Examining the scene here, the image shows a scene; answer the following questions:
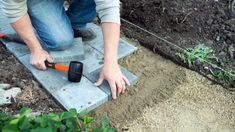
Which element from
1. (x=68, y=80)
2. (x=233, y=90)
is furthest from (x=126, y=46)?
(x=233, y=90)

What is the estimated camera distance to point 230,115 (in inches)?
101

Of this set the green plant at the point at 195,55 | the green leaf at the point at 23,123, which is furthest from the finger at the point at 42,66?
the green plant at the point at 195,55

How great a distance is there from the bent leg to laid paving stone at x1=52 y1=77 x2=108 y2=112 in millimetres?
409

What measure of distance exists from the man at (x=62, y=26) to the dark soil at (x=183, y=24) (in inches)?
19.1

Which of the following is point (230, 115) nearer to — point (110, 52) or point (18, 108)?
point (110, 52)

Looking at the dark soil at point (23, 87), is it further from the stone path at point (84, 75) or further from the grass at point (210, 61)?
the grass at point (210, 61)

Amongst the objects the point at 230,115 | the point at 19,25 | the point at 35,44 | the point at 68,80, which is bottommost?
the point at 230,115

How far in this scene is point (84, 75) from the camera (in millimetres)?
2744

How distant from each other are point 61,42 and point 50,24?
180mm

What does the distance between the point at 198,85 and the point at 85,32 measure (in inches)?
41.8

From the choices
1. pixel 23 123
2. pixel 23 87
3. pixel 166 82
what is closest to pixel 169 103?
pixel 166 82

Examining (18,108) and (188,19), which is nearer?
(18,108)

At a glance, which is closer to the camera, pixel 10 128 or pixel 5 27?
pixel 10 128

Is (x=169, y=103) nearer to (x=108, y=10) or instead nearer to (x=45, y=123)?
(x=108, y=10)
